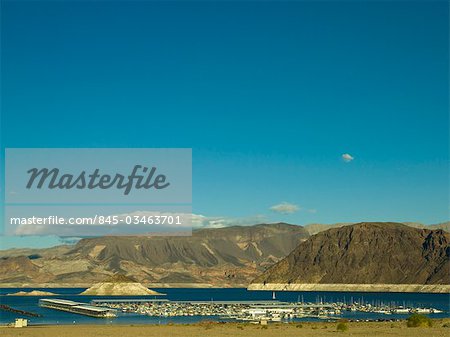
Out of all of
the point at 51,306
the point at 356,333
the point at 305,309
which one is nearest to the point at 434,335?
the point at 356,333

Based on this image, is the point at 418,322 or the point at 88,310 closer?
the point at 418,322

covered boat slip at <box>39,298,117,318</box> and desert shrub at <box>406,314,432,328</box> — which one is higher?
desert shrub at <box>406,314,432,328</box>

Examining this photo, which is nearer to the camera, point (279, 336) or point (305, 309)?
point (279, 336)

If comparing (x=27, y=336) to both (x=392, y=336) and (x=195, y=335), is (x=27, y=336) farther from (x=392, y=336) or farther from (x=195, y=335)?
(x=392, y=336)

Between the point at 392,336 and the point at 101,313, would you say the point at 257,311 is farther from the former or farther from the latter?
the point at 392,336

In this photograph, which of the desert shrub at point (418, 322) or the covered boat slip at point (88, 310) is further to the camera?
the covered boat slip at point (88, 310)

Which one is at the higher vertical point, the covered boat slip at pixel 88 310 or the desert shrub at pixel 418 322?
the desert shrub at pixel 418 322

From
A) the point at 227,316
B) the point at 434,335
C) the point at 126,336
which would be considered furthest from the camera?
the point at 227,316

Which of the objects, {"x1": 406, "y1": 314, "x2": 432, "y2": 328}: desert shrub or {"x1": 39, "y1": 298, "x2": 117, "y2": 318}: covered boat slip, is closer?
{"x1": 406, "y1": 314, "x2": 432, "y2": 328}: desert shrub

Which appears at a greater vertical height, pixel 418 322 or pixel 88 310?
pixel 418 322

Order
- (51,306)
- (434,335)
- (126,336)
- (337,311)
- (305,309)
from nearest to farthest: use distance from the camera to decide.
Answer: (434,335) → (126,336) → (337,311) → (305,309) → (51,306)
